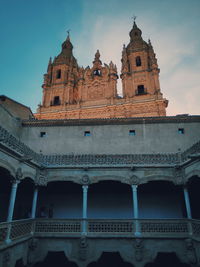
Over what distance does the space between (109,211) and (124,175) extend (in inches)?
165

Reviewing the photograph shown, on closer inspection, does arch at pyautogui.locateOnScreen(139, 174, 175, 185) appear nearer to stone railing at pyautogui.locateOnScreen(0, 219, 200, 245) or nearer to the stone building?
the stone building

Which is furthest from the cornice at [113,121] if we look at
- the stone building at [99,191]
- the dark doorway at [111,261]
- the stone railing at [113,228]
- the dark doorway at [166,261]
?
the dark doorway at [111,261]

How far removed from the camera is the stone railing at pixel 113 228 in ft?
33.4

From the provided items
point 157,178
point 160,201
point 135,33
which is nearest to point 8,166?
point 157,178

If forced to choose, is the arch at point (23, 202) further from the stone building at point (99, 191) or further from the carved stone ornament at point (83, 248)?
the carved stone ornament at point (83, 248)

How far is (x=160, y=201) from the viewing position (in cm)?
1393

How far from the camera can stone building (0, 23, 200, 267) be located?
9.86 metres

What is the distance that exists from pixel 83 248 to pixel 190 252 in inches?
226

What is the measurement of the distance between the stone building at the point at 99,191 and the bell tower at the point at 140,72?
14.5 m

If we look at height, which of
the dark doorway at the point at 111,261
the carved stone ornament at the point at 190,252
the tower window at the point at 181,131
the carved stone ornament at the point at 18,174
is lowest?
the dark doorway at the point at 111,261

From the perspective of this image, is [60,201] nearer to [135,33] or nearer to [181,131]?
[181,131]

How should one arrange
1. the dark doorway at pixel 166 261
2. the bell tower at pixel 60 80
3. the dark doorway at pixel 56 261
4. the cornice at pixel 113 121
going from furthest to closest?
the bell tower at pixel 60 80 < the cornice at pixel 113 121 < the dark doorway at pixel 56 261 < the dark doorway at pixel 166 261

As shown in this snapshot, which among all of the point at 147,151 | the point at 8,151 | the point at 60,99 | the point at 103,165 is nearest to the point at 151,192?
the point at 147,151

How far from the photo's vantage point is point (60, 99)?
3353cm
